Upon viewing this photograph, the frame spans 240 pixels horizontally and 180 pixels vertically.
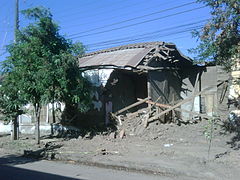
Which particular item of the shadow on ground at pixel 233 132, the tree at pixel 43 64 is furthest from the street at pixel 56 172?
the shadow on ground at pixel 233 132

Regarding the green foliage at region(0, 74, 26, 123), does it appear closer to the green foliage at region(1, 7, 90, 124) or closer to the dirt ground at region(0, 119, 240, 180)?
the green foliage at region(1, 7, 90, 124)

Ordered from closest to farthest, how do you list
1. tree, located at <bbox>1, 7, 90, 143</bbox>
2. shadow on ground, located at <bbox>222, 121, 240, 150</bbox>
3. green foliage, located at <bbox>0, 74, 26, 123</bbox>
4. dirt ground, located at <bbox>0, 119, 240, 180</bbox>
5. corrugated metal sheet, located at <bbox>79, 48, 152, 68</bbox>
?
dirt ground, located at <bbox>0, 119, 240, 180</bbox>
shadow on ground, located at <bbox>222, 121, 240, 150</bbox>
tree, located at <bbox>1, 7, 90, 143</bbox>
green foliage, located at <bbox>0, 74, 26, 123</bbox>
corrugated metal sheet, located at <bbox>79, 48, 152, 68</bbox>

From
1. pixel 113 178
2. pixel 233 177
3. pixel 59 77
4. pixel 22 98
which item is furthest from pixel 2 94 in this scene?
pixel 233 177

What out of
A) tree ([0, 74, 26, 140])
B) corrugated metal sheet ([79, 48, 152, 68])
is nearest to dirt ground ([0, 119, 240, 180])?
tree ([0, 74, 26, 140])

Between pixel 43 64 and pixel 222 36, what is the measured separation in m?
6.58

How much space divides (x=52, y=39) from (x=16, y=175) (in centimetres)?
598

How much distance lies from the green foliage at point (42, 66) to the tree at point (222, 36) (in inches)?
204

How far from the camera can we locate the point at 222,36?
767 centimetres

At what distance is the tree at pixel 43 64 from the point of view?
34.8 feet

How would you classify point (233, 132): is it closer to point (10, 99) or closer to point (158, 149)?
point (158, 149)

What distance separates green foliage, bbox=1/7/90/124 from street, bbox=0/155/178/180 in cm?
286

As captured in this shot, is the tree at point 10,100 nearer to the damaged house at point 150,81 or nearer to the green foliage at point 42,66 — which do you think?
the green foliage at point 42,66

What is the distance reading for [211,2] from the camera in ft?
24.9

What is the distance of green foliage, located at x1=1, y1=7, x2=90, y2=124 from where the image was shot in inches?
418
